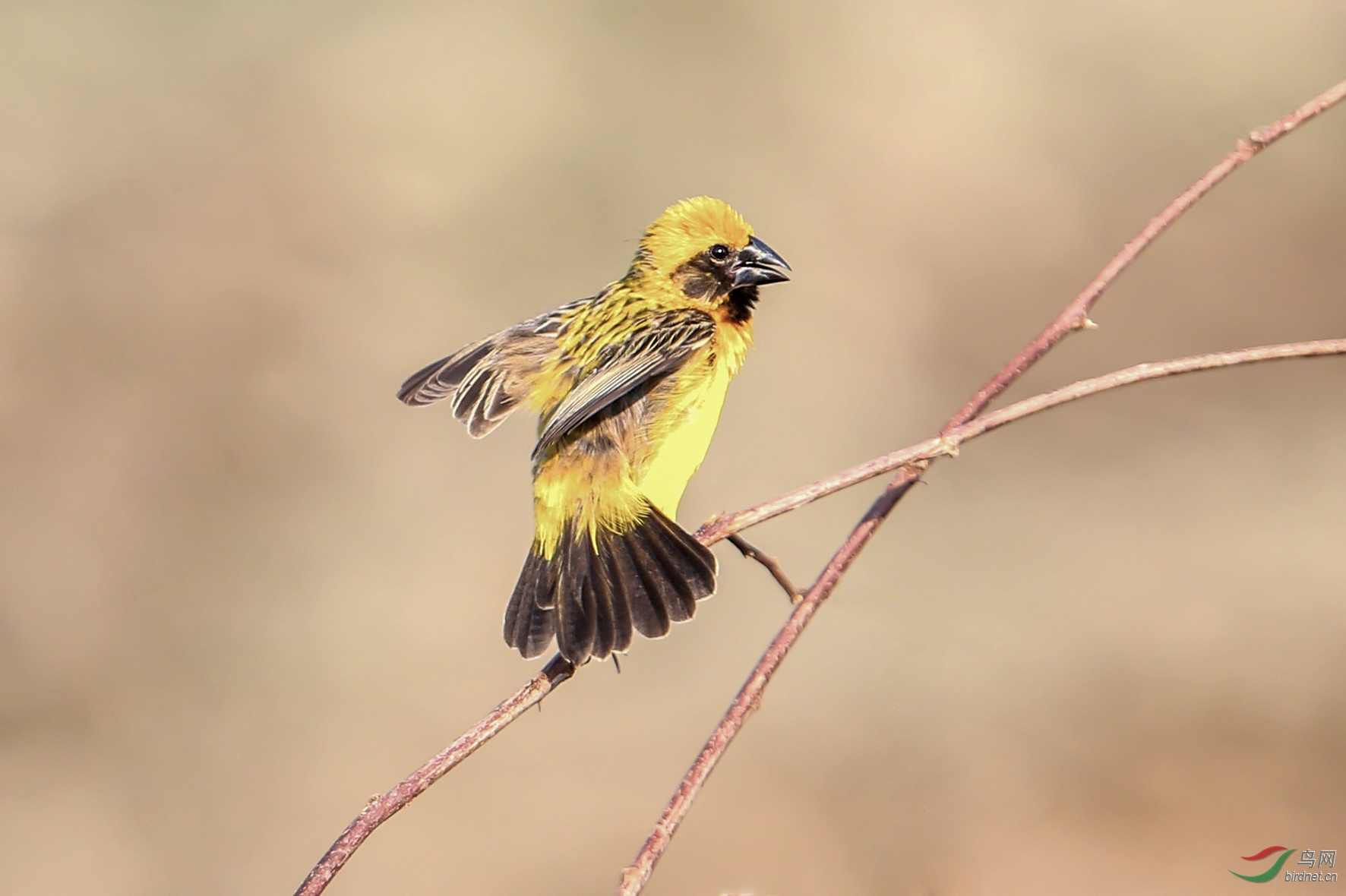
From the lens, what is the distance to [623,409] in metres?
3.90

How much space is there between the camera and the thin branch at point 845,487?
1903mm

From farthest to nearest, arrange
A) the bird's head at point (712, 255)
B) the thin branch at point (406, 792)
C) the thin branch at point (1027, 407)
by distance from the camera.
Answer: the bird's head at point (712, 255) → the thin branch at point (1027, 407) → the thin branch at point (406, 792)

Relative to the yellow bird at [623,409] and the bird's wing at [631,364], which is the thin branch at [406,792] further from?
the bird's wing at [631,364]

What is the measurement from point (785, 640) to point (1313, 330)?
8.68 metres

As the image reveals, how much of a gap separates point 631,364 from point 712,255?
0.74 metres

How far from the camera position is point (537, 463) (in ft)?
12.9

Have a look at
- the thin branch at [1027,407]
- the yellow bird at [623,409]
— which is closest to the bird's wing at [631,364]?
the yellow bird at [623,409]

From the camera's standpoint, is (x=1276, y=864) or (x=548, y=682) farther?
(x=1276, y=864)

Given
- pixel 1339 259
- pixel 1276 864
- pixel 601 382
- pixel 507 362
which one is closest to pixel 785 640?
pixel 601 382

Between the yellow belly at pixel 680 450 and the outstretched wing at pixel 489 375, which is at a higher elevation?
the outstretched wing at pixel 489 375

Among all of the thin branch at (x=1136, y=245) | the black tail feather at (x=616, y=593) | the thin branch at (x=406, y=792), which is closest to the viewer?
the thin branch at (x=406, y=792)

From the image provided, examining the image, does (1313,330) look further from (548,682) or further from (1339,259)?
(548,682)

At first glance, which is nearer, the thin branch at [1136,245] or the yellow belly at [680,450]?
the thin branch at [1136,245]

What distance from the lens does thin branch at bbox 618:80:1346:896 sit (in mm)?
1915
